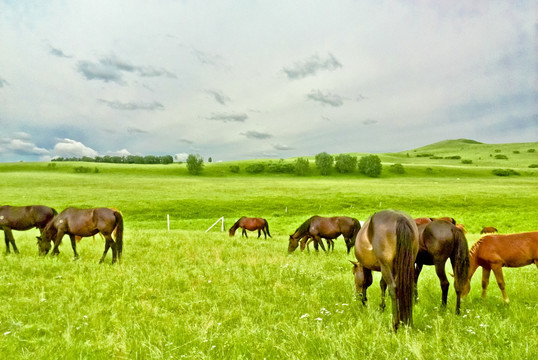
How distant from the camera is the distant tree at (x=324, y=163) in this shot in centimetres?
11682

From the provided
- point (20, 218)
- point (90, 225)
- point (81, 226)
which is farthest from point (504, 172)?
A: point (20, 218)

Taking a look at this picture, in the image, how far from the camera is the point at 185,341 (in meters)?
4.77

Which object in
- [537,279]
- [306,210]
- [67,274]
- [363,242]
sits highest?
[363,242]

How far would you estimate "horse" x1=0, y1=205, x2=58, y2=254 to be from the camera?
11.2 metres

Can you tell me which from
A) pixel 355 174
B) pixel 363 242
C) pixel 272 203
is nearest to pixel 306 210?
pixel 272 203

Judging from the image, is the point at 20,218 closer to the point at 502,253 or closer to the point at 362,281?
the point at 362,281

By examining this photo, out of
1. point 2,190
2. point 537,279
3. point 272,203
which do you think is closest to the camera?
point 537,279

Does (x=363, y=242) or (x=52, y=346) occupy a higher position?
(x=363, y=242)

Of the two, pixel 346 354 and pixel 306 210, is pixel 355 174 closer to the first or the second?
pixel 306 210

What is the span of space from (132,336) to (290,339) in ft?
8.55

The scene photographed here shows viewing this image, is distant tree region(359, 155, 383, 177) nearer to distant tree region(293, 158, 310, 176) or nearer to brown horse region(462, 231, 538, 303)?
distant tree region(293, 158, 310, 176)

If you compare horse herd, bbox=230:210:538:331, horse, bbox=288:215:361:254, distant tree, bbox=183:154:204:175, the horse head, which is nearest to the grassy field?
horse herd, bbox=230:210:538:331

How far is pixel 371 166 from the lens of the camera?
11338 centimetres

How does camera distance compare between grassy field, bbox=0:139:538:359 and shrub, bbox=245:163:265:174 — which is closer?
grassy field, bbox=0:139:538:359
